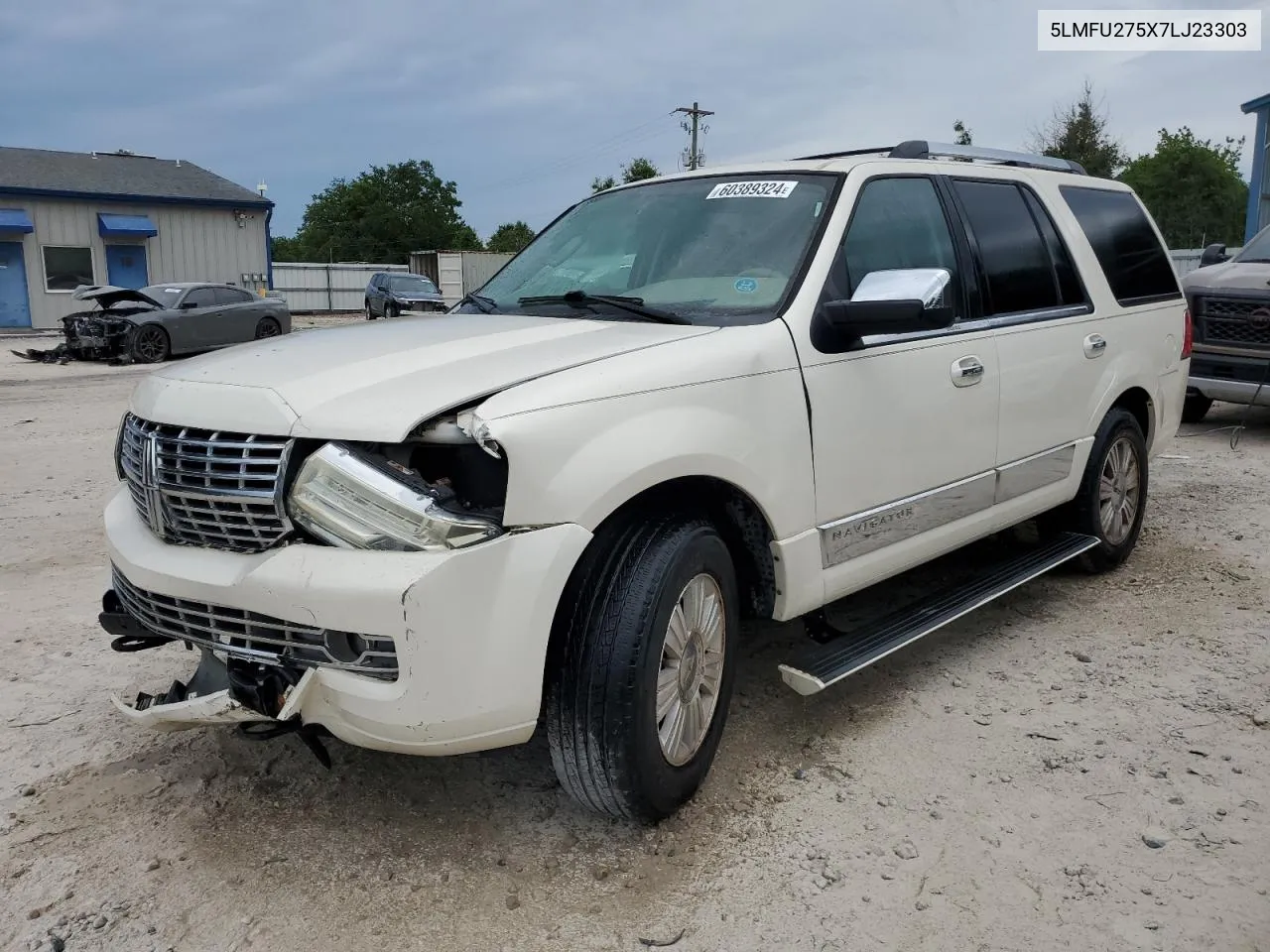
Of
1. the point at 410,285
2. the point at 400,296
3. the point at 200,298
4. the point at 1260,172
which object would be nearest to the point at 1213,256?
the point at 1260,172

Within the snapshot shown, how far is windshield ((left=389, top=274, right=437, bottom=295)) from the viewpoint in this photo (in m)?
27.2

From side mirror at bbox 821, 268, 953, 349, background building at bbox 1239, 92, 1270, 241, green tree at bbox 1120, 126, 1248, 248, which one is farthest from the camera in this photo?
green tree at bbox 1120, 126, 1248, 248

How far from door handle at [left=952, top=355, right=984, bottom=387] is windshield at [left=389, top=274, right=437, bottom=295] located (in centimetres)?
2449

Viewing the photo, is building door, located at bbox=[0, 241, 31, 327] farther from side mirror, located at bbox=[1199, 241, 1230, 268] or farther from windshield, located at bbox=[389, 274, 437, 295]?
side mirror, located at bbox=[1199, 241, 1230, 268]

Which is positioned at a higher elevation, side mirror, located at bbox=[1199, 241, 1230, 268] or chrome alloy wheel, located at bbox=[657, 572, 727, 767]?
side mirror, located at bbox=[1199, 241, 1230, 268]

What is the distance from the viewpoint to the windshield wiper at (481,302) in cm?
395

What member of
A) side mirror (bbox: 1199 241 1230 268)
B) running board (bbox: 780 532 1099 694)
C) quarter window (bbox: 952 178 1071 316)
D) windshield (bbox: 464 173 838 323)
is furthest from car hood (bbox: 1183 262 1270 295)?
windshield (bbox: 464 173 838 323)

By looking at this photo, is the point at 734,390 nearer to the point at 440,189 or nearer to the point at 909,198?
the point at 909,198

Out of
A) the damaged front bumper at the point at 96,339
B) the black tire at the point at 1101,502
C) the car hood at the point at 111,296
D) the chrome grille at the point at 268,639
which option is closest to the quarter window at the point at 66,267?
the damaged front bumper at the point at 96,339

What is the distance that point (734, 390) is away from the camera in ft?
9.84

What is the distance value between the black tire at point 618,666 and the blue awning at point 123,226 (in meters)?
30.3

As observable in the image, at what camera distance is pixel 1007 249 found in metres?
4.38

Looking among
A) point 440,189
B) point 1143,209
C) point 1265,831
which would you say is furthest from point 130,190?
point 440,189

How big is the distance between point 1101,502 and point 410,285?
24.6 m
